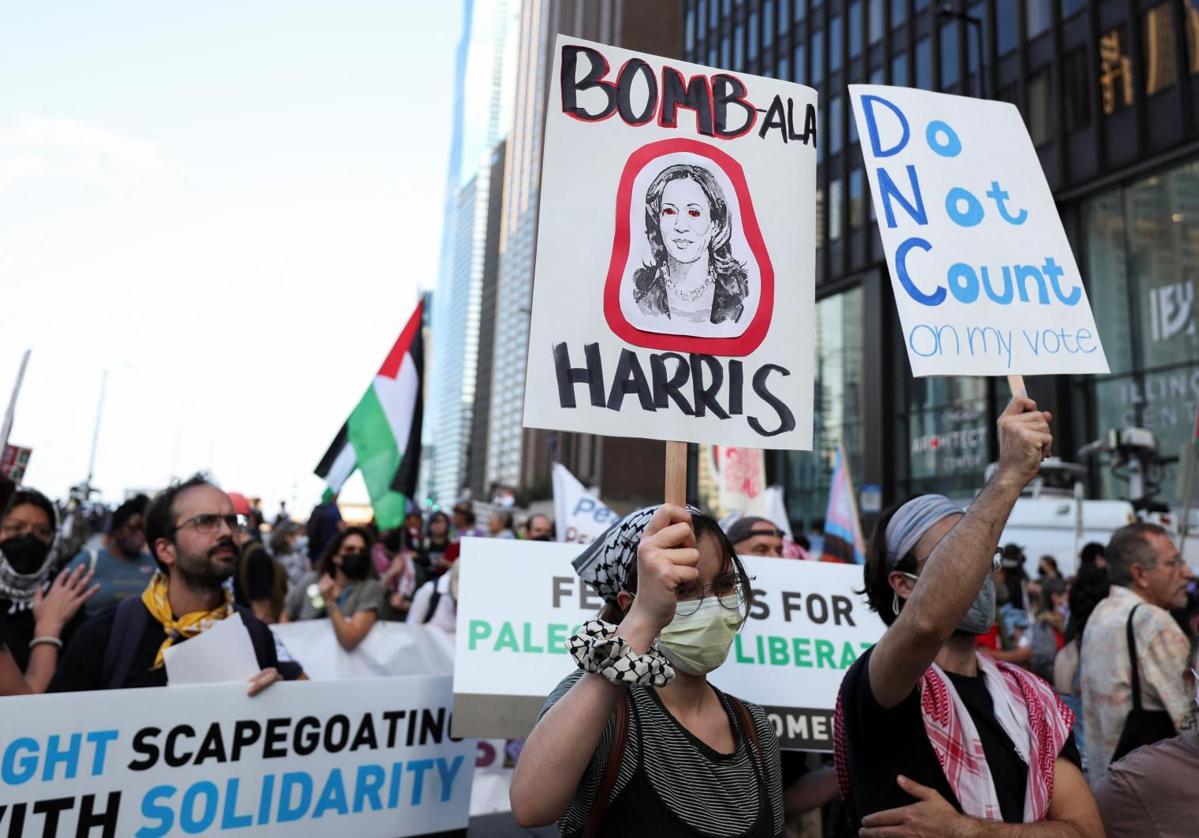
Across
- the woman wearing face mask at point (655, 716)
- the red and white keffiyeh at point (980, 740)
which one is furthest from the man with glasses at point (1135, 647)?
the woman wearing face mask at point (655, 716)

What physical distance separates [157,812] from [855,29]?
3461cm

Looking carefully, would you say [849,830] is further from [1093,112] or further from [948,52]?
[948,52]

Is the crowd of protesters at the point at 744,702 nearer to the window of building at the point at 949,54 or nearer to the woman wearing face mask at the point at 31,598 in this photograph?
the woman wearing face mask at the point at 31,598

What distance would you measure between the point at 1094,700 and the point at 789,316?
257cm

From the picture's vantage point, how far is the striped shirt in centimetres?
195

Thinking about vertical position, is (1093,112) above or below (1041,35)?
below

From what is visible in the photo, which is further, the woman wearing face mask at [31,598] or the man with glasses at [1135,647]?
the man with glasses at [1135,647]

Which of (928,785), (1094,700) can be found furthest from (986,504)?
(1094,700)

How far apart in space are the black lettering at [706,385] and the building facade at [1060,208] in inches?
637

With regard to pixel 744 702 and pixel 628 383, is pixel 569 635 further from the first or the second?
pixel 628 383

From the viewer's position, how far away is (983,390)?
25.1 m

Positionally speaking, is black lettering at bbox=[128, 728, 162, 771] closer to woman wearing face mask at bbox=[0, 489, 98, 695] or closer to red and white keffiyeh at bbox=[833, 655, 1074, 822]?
woman wearing face mask at bbox=[0, 489, 98, 695]

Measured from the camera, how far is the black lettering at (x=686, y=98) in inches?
95.3

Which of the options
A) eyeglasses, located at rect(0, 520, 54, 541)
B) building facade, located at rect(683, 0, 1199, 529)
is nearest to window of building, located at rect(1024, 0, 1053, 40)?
building facade, located at rect(683, 0, 1199, 529)
